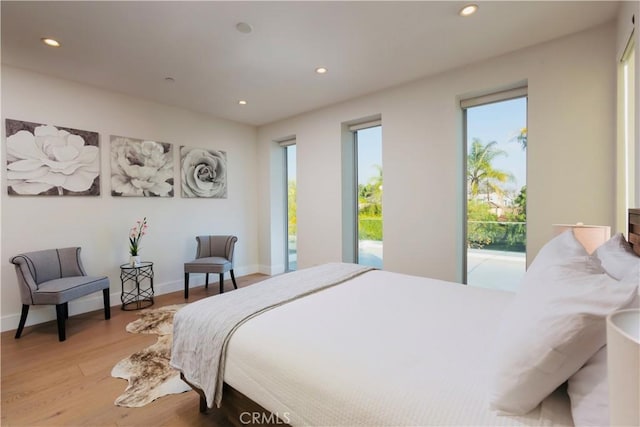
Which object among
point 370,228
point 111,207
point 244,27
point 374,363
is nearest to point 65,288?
point 111,207

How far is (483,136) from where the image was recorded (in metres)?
3.12

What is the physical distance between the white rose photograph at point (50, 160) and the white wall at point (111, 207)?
0.23ft

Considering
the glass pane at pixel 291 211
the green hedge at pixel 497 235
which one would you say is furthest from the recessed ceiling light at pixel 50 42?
the green hedge at pixel 497 235

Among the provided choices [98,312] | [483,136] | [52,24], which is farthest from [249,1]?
[98,312]

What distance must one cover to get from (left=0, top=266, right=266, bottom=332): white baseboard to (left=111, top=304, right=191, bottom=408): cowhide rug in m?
0.95

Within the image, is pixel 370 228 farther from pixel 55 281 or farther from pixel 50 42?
pixel 50 42

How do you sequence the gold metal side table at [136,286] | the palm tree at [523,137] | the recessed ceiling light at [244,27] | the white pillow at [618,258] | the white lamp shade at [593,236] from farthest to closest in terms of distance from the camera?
the gold metal side table at [136,286] → the palm tree at [523,137] → the recessed ceiling light at [244,27] → the white lamp shade at [593,236] → the white pillow at [618,258]

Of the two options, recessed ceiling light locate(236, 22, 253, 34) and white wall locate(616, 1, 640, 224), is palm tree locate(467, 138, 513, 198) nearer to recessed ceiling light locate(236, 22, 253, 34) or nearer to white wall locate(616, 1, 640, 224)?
white wall locate(616, 1, 640, 224)

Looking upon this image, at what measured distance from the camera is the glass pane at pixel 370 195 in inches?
155

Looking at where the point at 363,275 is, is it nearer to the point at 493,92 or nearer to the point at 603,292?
the point at 603,292

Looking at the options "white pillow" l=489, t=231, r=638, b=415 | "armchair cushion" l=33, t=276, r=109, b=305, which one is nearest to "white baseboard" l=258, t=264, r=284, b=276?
"armchair cushion" l=33, t=276, r=109, b=305

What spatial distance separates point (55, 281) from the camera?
2811 millimetres

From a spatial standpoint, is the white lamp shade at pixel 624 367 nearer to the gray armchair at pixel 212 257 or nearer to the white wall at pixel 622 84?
the white wall at pixel 622 84

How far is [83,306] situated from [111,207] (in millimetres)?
1187
